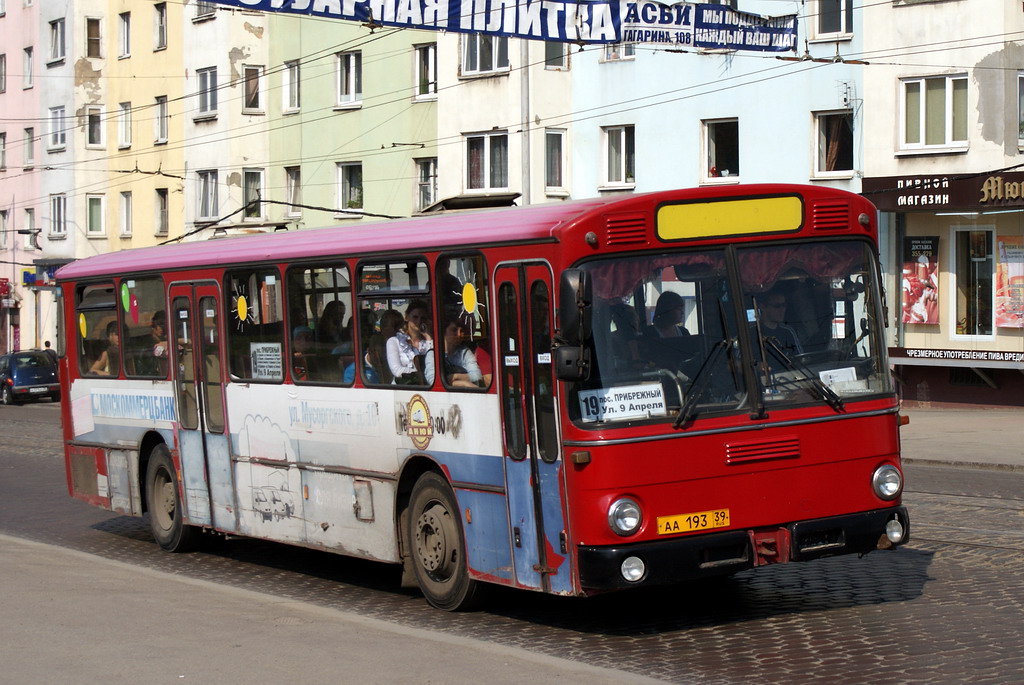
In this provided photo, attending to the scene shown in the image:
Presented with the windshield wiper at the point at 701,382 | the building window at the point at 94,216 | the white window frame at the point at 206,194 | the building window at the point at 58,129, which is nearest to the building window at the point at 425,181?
the white window frame at the point at 206,194

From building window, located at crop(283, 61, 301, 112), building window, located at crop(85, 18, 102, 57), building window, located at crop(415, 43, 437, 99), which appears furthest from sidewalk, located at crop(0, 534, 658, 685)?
building window, located at crop(85, 18, 102, 57)

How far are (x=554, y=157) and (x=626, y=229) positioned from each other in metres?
30.6

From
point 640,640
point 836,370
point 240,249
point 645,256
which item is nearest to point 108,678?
point 640,640

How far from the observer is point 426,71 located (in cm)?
4344

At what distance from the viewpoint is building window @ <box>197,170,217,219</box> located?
52.2 meters

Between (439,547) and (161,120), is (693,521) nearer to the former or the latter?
(439,547)

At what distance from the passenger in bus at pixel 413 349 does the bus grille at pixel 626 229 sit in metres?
1.86

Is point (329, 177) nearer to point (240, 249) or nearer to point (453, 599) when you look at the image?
point (240, 249)

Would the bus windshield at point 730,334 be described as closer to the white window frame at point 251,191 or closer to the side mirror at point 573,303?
the side mirror at point 573,303

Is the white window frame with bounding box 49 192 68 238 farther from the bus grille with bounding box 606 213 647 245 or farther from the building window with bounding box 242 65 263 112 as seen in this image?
the bus grille with bounding box 606 213 647 245

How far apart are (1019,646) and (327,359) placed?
210 inches

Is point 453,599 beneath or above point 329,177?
beneath

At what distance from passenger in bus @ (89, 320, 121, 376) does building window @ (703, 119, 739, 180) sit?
22.1 m

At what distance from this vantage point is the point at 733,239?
9.43 meters
